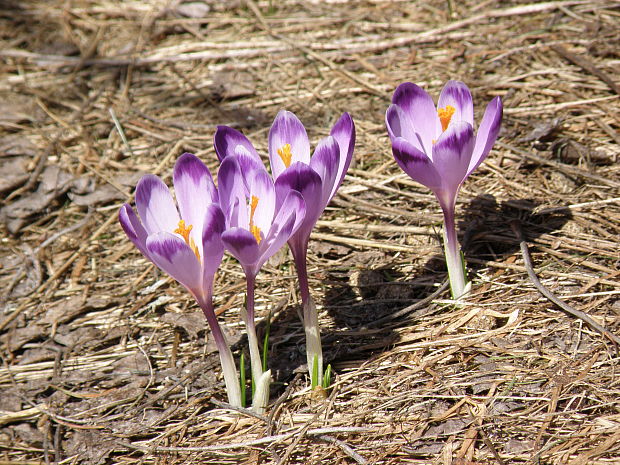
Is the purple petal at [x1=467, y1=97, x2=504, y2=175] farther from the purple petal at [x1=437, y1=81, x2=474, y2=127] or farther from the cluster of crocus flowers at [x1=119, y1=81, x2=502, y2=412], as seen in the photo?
the purple petal at [x1=437, y1=81, x2=474, y2=127]

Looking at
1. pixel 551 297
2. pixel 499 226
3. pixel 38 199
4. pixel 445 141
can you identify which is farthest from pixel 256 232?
pixel 38 199

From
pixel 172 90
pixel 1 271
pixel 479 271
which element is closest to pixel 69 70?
pixel 172 90

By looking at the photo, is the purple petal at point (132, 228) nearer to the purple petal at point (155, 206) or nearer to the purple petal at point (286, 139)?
the purple petal at point (155, 206)

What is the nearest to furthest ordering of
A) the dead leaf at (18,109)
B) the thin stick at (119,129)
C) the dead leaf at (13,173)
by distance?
the dead leaf at (13,173)
the thin stick at (119,129)
the dead leaf at (18,109)

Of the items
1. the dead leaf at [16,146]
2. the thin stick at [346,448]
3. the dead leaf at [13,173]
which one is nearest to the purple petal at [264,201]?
the thin stick at [346,448]

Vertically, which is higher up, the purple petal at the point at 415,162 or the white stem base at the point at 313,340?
the purple petal at the point at 415,162

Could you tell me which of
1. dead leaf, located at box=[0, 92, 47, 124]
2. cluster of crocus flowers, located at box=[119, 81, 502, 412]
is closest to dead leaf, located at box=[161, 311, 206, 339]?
cluster of crocus flowers, located at box=[119, 81, 502, 412]
